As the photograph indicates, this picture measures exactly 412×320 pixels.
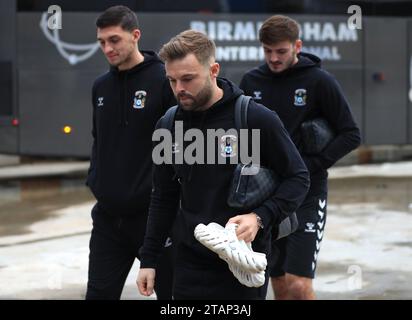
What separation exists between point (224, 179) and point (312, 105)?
178 cm

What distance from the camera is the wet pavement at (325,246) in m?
7.32

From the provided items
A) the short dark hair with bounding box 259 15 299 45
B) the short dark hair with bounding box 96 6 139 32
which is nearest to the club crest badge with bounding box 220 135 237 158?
the short dark hair with bounding box 96 6 139 32

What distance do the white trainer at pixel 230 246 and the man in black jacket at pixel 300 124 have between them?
1.76 m

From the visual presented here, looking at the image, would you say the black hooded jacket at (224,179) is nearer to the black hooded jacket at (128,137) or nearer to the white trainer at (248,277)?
the white trainer at (248,277)

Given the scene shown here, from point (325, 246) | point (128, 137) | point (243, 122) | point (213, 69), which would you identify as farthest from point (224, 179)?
point (325, 246)

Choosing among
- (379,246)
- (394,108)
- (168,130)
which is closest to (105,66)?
(394,108)

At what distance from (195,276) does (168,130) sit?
62cm

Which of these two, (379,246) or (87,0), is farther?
(87,0)

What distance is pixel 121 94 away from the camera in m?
4.91

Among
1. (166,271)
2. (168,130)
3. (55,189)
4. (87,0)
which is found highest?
(87,0)

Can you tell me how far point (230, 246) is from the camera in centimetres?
345

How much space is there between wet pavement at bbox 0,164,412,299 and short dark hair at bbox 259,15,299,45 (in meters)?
2.58

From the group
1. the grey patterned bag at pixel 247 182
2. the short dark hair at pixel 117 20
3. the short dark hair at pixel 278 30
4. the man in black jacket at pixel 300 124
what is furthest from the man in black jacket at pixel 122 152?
the grey patterned bag at pixel 247 182
